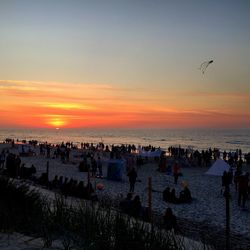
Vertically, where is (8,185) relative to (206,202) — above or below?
above

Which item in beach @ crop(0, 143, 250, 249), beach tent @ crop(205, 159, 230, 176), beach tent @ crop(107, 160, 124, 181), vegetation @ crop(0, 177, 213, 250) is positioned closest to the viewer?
vegetation @ crop(0, 177, 213, 250)

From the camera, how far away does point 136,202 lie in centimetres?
1205

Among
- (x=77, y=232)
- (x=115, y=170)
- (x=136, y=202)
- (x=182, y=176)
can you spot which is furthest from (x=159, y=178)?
(x=77, y=232)

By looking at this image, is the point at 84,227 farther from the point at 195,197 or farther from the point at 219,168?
the point at 195,197

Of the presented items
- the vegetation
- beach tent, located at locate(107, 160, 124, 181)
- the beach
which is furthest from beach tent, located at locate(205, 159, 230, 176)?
the vegetation

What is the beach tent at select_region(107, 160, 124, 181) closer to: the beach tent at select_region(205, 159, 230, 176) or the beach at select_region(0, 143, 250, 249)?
the beach at select_region(0, 143, 250, 249)

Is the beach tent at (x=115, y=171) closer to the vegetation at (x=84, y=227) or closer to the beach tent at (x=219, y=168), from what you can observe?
the beach tent at (x=219, y=168)

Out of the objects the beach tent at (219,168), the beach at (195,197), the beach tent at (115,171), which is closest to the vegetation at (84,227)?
the beach at (195,197)

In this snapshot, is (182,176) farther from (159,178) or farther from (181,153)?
(181,153)

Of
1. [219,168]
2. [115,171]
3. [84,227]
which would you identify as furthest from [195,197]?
[84,227]

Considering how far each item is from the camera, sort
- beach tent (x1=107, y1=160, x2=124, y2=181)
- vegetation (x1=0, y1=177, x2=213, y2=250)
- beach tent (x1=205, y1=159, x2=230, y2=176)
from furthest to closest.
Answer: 1. beach tent (x1=107, y1=160, x2=124, y2=181)
2. beach tent (x1=205, y1=159, x2=230, y2=176)
3. vegetation (x1=0, y1=177, x2=213, y2=250)

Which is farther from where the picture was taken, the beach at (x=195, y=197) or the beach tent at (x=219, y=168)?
the beach tent at (x=219, y=168)

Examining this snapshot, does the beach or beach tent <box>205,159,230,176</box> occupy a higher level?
beach tent <box>205,159,230,176</box>

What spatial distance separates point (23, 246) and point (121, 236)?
4.80 ft
